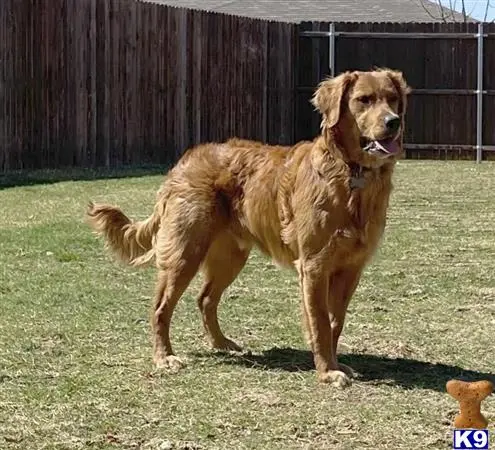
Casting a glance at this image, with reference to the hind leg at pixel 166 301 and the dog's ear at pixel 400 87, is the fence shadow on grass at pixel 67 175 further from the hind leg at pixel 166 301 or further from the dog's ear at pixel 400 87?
the dog's ear at pixel 400 87

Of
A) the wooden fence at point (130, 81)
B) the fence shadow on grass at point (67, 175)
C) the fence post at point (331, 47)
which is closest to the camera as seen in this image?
the fence shadow on grass at point (67, 175)

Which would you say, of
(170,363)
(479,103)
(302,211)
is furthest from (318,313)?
(479,103)

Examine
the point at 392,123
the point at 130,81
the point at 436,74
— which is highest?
the point at 436,74

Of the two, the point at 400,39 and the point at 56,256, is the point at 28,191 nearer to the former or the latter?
the point at 56,256

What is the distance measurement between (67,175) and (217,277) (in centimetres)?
1075

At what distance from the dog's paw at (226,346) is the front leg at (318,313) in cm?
76

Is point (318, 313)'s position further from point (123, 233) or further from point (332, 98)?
point (123, 233)

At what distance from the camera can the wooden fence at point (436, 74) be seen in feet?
72.6

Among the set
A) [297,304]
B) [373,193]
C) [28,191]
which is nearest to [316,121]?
[28,191]

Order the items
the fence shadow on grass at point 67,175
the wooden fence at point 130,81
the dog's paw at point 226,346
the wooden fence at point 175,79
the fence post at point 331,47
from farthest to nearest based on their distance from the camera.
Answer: the fence post at point 331,47
the wooden fence at point 175,79
the wooden fence at point 130,81
the fence shadow on grass at point 67,175
the dog's paw at point 226,346

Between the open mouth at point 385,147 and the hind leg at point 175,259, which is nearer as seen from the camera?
the open mouth at point 385,147

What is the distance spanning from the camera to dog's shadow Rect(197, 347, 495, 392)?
581 centimetres

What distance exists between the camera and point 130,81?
1944 cm

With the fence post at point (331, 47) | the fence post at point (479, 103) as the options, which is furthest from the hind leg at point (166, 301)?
the fence post at point (331, 47)
